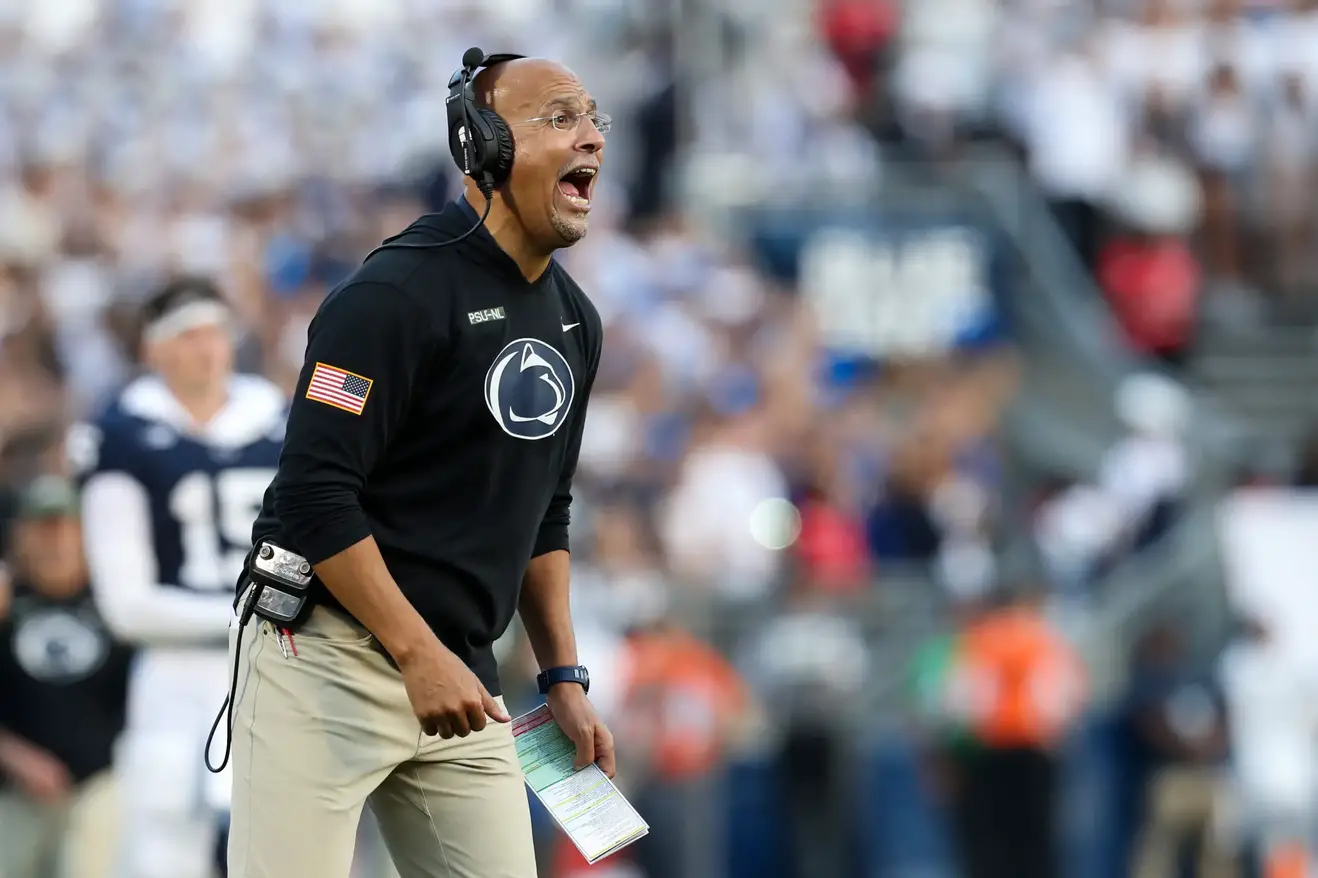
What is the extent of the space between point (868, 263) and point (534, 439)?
31.7 ft

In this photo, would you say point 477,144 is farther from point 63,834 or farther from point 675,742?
point 675,742

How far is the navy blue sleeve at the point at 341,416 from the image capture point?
3.92 meters

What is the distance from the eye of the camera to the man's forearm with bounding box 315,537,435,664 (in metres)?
3.94

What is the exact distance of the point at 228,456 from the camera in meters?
6.71

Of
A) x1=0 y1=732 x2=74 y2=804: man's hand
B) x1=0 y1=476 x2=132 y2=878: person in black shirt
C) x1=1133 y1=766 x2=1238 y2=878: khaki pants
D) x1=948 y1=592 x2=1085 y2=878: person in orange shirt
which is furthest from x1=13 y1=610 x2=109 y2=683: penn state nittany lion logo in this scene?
x1=1133 y1=766 x2=1238 y2=878: khaki pants

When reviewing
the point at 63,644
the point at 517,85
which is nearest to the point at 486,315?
the point at 517,85

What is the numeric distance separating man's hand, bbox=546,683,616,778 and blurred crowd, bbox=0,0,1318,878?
13.5 feet

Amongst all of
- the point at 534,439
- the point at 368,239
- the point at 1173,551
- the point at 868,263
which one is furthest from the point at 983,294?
the point at 534,439

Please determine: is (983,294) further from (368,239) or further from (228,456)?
(228,456)

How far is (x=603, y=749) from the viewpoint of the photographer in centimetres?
454

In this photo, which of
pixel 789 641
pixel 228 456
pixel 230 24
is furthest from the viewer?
pixel 230 24

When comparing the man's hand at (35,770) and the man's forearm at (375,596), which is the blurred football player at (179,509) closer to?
the man's hand at (35,770)

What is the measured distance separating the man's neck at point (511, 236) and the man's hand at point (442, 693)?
32.5 inches

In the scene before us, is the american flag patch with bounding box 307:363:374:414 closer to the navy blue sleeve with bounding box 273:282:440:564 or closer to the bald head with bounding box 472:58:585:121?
the navy blue sleeve with bounding box 273:282:440:564
